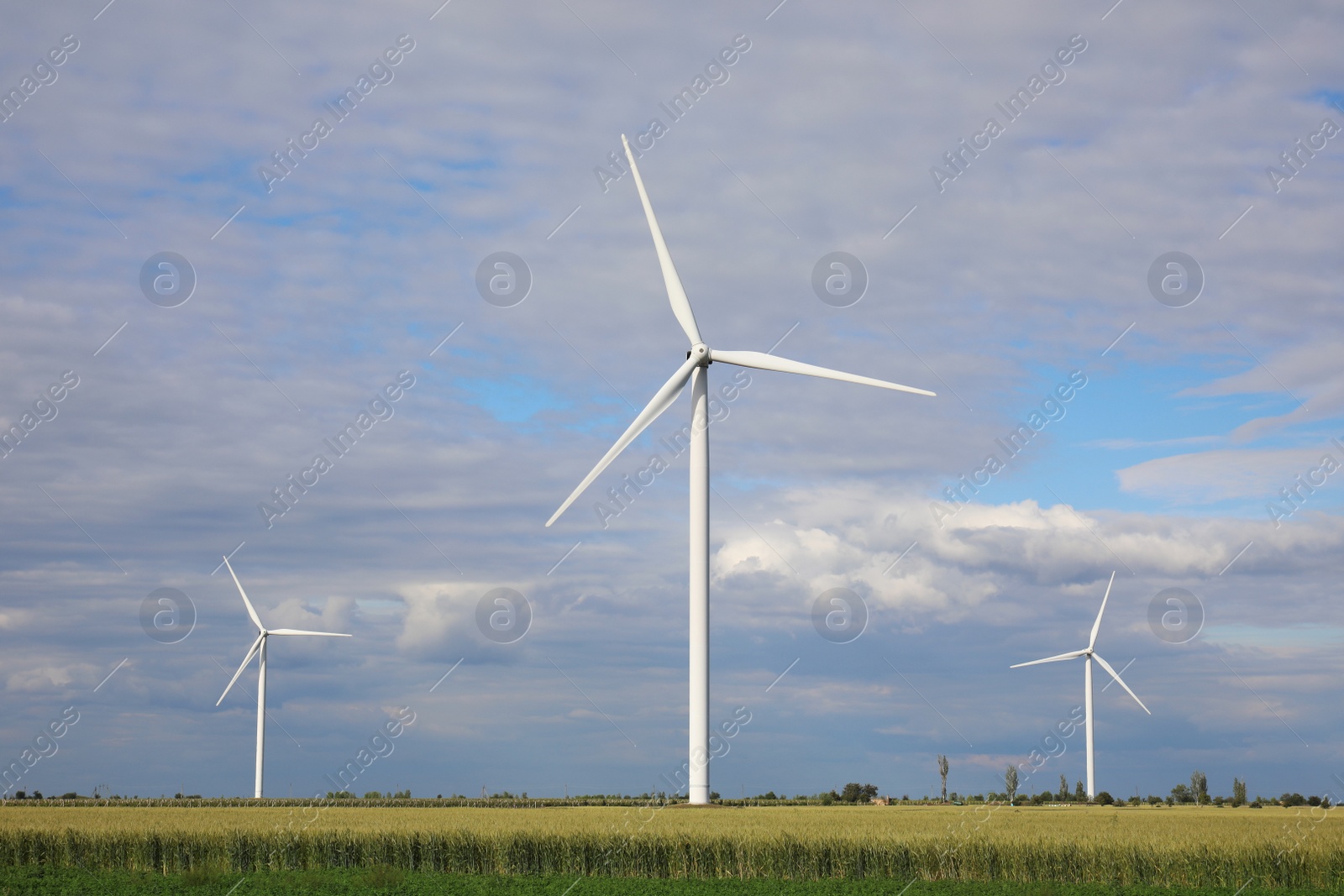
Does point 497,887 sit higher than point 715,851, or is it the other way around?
point 715,851

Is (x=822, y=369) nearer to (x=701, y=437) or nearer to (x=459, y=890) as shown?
(x=701, y=437)

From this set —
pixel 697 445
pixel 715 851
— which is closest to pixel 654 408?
pixel 697 445

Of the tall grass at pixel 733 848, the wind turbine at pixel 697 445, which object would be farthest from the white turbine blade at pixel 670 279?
the tall grass at pixel 733 848

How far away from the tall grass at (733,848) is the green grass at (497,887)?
181 cm

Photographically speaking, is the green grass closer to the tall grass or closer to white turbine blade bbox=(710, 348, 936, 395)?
the tall grass

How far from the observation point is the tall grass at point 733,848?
36531mm

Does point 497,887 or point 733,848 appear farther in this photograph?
point 733,848

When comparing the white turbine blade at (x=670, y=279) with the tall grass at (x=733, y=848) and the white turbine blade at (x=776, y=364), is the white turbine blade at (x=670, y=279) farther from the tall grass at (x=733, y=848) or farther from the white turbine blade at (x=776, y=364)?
the tall grass at (x=733, y=848)

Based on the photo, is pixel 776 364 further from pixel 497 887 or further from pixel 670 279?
pixel 497 887

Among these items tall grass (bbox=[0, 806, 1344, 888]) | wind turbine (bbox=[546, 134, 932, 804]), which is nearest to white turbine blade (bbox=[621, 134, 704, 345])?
wind turbine (bbox=[546, 134, 932, 804])

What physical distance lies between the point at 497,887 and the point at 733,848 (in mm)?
8549

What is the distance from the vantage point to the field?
36.2 metres

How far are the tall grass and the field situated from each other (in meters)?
0.05

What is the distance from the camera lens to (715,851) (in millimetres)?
38969
